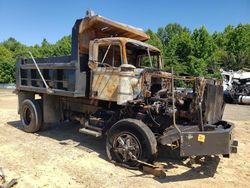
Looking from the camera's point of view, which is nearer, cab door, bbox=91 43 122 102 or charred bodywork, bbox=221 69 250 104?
cab door, bbox=91 43 122 102

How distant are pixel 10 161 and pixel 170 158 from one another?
3.36 meters

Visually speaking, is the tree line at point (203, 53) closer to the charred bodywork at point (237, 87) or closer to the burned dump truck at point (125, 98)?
the charred bodywork at point (237, 87)

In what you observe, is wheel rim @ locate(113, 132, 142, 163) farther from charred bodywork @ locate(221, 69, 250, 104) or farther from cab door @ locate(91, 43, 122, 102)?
charred bodywork @ locate(221, 69, 250, 104)

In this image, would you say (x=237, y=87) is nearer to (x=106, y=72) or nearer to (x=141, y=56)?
(x=141, y=56)

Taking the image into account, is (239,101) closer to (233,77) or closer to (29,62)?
(233,77)

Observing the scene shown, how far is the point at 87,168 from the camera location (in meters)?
5.78

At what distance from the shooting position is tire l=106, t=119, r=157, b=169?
5516 mm

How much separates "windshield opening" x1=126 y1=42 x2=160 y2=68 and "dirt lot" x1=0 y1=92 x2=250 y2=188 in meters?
2.26

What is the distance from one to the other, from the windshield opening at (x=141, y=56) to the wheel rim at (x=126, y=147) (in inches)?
82.1

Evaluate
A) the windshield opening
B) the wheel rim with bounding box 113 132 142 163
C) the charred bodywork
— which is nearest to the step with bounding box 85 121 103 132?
the wheel rim with bounding box 113 132 142 163

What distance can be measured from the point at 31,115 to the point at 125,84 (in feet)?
12.8

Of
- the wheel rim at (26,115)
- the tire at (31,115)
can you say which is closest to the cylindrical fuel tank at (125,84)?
the tire at (31,115)

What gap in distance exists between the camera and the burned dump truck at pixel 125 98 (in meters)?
5.41

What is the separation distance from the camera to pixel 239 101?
20.1 m
